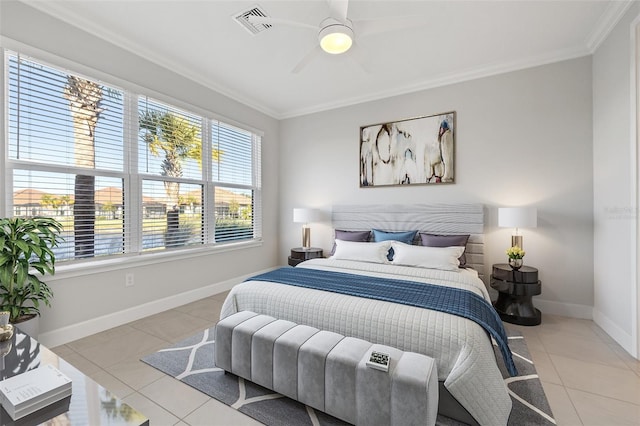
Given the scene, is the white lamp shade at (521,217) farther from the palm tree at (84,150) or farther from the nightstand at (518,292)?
the palm tree at (84,150)

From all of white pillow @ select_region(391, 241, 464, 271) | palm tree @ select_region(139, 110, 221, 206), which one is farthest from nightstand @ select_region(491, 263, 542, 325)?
palm tree @ select_region(139, 110, 221, 206)

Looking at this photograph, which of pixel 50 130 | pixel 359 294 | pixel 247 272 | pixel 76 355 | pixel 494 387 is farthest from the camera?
pixel 247 272

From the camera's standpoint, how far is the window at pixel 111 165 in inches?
93.3

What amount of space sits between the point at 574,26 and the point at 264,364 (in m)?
4.06

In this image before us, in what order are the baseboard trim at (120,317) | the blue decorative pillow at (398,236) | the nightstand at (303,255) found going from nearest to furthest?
the baseboard trim at (120,317) < the blue decorative pillow at (398,236) < the nightstand at (303,255)

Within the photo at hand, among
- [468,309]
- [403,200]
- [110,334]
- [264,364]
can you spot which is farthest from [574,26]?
→ [110,334]

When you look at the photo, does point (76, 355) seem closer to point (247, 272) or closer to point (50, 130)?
point (50, 130)

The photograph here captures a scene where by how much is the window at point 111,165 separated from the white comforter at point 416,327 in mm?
1565

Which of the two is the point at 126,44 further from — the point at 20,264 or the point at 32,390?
the point at 32,390

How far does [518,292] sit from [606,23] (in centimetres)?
269

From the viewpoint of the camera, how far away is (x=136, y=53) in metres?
3.03

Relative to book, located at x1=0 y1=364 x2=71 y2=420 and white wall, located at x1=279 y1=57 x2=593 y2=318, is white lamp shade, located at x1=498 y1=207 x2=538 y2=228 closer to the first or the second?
white wall, located at x1=279 y1=57 x2=593 y2=318

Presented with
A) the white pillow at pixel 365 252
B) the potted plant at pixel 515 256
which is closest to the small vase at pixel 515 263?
the potted plant at pixel 515 256

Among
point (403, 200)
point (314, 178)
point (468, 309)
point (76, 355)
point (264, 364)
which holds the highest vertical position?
point (314, 178)
